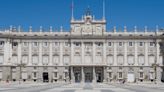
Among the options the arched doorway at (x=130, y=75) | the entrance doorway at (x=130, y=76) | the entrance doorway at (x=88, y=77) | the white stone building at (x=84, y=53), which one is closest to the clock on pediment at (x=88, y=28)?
the white stone building at (x=84, y=53)

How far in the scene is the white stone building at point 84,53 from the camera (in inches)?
3991

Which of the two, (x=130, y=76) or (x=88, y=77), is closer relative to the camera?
(x=130, y=76)

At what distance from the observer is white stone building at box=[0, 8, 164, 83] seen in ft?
333

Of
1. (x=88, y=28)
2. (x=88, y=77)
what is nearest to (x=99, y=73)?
(x=88, y=77)

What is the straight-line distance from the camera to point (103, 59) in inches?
4003

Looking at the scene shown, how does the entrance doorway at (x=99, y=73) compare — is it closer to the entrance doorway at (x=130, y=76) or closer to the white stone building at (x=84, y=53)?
the white stone building at (x=84, y=53)

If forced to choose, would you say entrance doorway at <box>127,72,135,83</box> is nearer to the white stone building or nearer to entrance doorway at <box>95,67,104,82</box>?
the white stone building

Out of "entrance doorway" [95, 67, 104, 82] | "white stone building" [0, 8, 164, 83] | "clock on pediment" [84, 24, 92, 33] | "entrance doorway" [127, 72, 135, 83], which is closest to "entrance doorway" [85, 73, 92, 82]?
"white stone building" [0, 8, 164, 83]

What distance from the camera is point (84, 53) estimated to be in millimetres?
102188

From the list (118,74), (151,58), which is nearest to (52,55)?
(118,74)

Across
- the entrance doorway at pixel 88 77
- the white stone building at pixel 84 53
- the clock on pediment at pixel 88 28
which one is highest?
the clock on pediment at pixel 88 28

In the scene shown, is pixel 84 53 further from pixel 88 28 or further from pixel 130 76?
pixel 130 76

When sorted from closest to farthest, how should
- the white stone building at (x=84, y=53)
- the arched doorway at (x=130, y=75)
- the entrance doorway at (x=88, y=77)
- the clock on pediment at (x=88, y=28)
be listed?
the white stone building at (x=84, y=53), the arched doorway at (x=130, y=75), the entrance doorway at (x=88, y=77), the clock on pediment at (x=88, y=28)

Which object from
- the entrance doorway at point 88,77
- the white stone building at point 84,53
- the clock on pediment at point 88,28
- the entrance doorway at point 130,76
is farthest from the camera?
the clock on pediment at point 88,28
